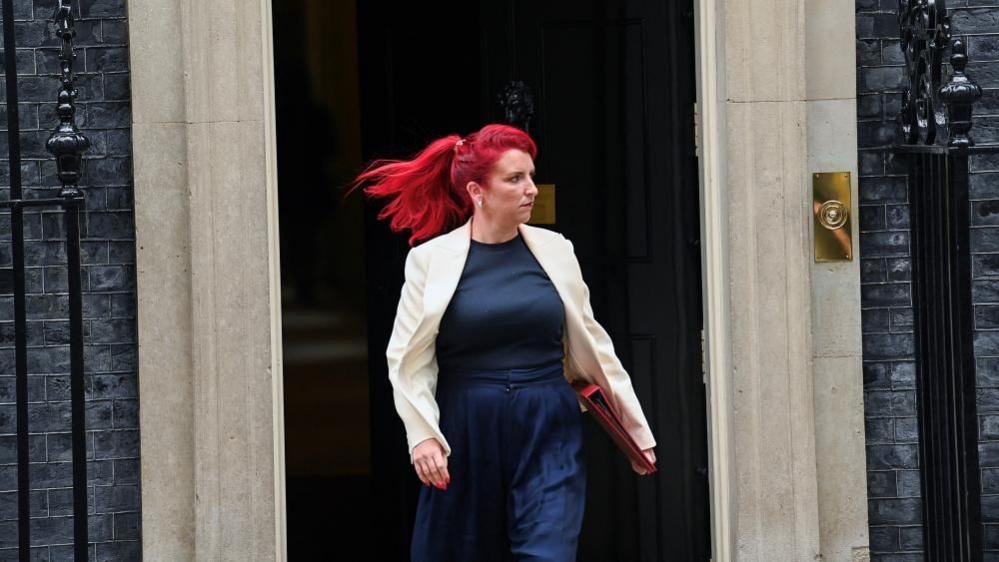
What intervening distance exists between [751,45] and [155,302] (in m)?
2.36

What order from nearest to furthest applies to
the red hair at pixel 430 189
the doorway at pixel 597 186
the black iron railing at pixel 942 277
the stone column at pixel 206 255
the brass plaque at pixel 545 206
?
the red hair at pixel 430 189, the black iron railing at pixel 942 277, the stone column at pixel 206 255, the doorway at pixel 597 186, the brass plaque at pixel 545 206

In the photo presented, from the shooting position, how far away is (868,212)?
603 centimetres

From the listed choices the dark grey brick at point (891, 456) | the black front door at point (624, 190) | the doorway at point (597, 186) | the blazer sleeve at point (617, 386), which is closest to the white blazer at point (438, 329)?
the blazer sleeve at point (617, 386)

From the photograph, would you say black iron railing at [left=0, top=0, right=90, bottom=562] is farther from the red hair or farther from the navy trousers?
the navy trousers

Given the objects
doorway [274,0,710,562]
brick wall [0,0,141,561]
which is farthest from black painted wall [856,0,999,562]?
brick wall [0,0,141,561]

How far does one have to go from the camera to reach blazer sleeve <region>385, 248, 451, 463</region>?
4.68 m

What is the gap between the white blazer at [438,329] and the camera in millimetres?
4750

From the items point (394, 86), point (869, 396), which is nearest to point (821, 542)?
point (869, 396)

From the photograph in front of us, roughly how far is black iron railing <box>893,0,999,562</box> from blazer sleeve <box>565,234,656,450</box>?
3.77 ft

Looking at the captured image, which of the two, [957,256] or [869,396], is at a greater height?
[957,256]

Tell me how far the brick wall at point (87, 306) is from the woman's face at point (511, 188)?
174 cm

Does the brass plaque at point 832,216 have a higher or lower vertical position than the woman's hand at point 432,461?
higher

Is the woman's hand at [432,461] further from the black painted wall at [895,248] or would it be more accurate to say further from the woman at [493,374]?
the black painted wall at [895,248]

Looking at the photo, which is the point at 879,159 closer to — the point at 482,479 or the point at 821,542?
the point at 821,542
